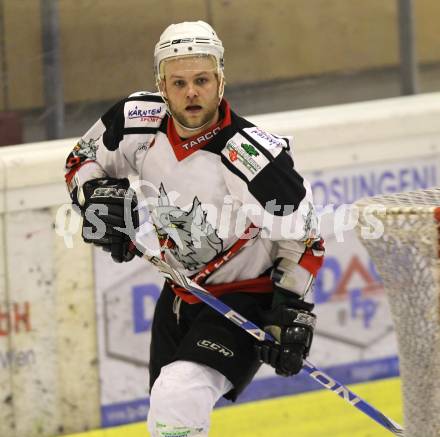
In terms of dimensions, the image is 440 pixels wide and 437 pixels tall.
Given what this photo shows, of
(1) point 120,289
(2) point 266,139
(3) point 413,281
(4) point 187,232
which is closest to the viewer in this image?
(3) point 413,281

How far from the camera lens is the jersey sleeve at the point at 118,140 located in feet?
10.9

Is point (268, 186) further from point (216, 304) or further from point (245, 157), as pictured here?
point (216, 304)

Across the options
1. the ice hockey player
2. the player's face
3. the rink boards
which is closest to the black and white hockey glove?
the ice hockey player

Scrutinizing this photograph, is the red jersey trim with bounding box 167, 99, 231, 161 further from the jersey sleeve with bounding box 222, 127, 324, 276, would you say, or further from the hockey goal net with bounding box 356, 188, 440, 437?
the hockey goal net with bounding box 356, 188, 440, 437

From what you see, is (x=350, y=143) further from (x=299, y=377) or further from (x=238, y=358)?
(x=238, y=358)

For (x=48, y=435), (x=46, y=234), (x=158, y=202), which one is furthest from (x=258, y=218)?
(x=48, y=435)

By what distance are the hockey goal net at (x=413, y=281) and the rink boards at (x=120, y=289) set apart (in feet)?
4.60

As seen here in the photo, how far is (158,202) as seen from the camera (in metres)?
3.30

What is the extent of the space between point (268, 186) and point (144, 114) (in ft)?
1.49

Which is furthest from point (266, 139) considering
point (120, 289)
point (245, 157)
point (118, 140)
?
point (120, 289)

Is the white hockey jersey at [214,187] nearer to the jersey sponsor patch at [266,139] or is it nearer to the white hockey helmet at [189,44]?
the jersey sponsor patch at [266,139]

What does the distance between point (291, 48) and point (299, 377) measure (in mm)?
1311

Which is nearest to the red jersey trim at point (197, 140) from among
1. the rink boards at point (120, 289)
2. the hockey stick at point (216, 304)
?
the hockey stick at point (216, 304)

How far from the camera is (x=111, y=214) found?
127 inches
